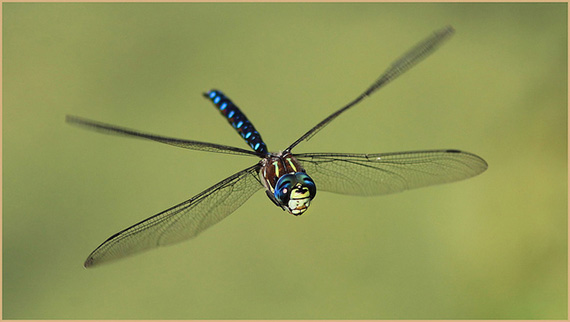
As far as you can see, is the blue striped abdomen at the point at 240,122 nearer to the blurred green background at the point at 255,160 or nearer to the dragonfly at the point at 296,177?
the dragonfly at the point at 296,177

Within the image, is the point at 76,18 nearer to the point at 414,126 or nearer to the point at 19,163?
the point at 19,163

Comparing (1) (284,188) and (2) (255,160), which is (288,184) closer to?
(1) (284,188)

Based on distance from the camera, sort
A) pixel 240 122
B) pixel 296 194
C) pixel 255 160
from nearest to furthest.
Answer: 1. pixel 296 194
2. pixel 240 122
3. pixel 255 160

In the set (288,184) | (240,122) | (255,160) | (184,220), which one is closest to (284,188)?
(288,184)

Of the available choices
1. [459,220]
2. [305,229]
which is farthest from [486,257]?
[305,229]

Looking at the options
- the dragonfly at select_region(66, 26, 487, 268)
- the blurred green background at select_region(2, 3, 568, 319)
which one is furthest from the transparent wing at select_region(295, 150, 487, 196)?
the blurred green background at select_region(2, 3, 568, 319)

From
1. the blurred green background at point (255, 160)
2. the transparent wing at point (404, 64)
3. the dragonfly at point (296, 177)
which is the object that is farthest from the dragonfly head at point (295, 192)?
the blurred green background at point (255, 160)

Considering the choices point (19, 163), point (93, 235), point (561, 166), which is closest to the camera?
point (93, 235)
